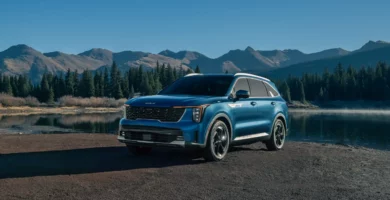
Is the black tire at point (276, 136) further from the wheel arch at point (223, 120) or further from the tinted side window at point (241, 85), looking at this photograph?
the wheel arch at point (223, 120)

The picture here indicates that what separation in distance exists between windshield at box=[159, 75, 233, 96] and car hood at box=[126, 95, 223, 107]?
788 millimetres

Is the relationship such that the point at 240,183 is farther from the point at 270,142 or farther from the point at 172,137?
the point at 270,142

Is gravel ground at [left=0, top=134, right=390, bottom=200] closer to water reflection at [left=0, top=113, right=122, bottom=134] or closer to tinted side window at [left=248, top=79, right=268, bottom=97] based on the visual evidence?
tinted side window at [left=248, top=79, right=268, bottom=97]

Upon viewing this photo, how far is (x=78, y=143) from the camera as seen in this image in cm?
1376

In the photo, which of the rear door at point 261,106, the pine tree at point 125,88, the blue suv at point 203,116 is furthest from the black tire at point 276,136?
the pine tree at point 125,88

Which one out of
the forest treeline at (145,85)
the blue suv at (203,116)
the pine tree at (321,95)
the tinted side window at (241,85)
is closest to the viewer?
the blue suv at (203,116)

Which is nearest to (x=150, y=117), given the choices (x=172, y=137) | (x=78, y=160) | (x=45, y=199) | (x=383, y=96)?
(x=172, y=137)

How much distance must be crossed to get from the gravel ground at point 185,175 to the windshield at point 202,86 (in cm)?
170

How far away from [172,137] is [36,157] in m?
3.66

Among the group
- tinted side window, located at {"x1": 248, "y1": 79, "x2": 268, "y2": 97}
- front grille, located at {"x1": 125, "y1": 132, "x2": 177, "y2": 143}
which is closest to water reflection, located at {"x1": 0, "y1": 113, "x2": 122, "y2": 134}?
tinted side window, located at {"x1": 248, "y1": 79, "x2": 268, "y2": 97}

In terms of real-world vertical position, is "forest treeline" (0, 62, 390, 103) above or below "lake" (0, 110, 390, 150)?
above

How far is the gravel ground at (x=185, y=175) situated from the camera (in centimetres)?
669

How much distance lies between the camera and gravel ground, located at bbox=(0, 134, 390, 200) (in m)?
6.69

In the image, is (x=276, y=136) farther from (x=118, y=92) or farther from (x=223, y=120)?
(x=118, y=92)
